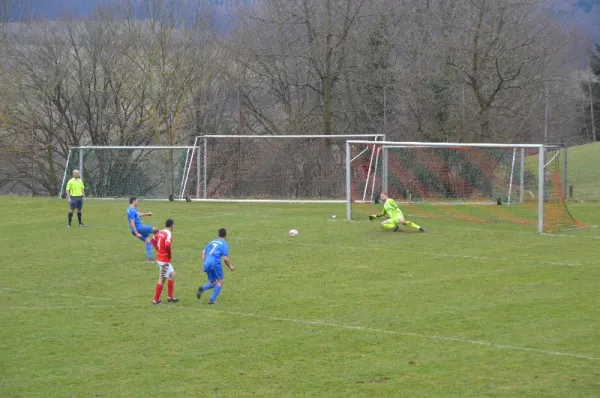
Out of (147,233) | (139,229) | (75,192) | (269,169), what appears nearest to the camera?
(139,229)

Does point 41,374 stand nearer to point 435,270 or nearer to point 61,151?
point 435,270

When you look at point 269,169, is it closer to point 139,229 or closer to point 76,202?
point 76,202

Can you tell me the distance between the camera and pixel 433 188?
35.9 meters

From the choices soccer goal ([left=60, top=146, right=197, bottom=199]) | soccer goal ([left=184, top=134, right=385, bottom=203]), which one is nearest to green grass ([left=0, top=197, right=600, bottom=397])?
soccer goal ([left=184, top=134, right=385, bottom=203])

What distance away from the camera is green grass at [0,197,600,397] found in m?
12.1

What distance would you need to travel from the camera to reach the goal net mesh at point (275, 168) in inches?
1633

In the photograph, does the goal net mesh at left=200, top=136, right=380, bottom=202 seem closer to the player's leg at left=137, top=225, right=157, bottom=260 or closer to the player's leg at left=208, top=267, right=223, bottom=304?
the player's leg at left=137, top=225, right=157, bottom=260

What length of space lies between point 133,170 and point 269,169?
7.27 metres

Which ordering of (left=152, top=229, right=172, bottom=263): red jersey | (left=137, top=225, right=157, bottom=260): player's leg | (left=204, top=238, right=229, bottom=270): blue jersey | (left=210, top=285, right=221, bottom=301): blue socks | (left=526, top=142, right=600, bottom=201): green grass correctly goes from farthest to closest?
1. (left=526, top=142, right=600, bottom=201): green grass
2. (left=137, top=225, right=157, bottom=260): player's leg
3. (left=210, top=285, right=221, bottom=301): blue socks
4. (left=152, top=229, right=172, bottom=263): red jersey
5. (left=204, top=238, right=229, bottom=270): blue jersey

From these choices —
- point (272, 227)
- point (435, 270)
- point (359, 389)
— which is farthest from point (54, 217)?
point (359, 389)

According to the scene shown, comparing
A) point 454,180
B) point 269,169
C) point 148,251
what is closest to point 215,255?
point 148,251

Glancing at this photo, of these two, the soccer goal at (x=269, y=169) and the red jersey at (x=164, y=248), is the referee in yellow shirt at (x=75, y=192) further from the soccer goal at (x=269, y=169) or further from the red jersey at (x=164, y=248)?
the red jersey at (x=164, y=248)

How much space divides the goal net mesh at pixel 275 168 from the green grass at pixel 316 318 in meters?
13.7

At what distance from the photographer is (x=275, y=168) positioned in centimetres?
4200
